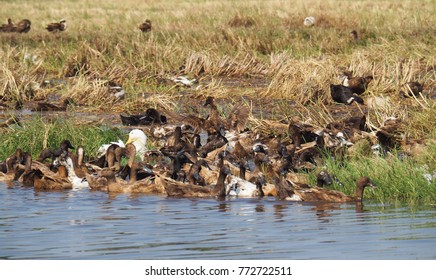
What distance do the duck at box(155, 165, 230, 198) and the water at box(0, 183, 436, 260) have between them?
15 cm

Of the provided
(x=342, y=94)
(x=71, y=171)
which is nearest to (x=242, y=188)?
(x=71, y=171)

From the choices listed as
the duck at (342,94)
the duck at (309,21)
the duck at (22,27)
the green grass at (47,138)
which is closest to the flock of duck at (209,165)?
the green grass at (47,138)

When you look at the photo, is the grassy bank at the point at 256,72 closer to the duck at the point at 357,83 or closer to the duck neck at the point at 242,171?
→ the duck at the point at 357,83

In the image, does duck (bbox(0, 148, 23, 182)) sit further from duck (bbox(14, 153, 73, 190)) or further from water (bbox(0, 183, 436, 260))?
water (bbox(0, 183, 436, 260))

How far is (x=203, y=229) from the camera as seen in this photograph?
8242 millimetres

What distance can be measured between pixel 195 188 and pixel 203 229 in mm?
1894

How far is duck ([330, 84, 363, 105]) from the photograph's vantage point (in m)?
16.3

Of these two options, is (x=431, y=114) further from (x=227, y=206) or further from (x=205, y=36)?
(x=205, y=36)

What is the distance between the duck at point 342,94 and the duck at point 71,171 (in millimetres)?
6257

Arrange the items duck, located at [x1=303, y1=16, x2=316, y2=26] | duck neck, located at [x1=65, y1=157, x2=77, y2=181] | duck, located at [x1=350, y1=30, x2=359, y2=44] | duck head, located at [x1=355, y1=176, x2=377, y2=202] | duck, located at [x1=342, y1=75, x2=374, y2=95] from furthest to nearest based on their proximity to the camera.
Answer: duck, located at [x1=303, y1=16, x2=316, y2=26], duck, located at [x1=350, y1=30, x2=359, y2=44], duck, located at [x1=342, y1=75, x2=374, y2=95], duck neck, located at [x1=65, y1=157, x2=77, y2=181], duck head, located at [x1=355, y1=176, x2=377, y2=202]

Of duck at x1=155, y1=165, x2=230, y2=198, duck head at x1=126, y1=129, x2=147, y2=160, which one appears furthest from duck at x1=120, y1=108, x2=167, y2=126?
duck at x1=155, y1=165, x2=230, y2=198

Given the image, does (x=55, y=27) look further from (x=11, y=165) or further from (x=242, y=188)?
(x=242, y=188)

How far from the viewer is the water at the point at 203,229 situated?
7.12m

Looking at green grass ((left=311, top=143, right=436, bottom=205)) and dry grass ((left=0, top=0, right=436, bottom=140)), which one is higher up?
dry grass ((left=0, top=0, right=436, bottom=140))
